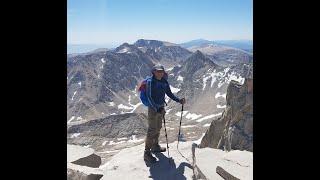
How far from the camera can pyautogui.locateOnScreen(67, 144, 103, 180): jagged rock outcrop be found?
38.5 feet

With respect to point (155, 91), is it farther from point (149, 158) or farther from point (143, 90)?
point (149, 158)

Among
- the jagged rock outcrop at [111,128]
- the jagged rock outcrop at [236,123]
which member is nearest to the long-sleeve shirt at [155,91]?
the jagged rock outcrop at [236,123]

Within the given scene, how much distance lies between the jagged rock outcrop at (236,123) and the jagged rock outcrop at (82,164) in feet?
21.9

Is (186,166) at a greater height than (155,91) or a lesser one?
lesser

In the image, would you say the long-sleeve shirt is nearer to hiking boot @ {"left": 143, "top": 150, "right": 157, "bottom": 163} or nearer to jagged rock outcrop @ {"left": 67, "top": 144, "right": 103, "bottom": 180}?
hiking boot @ {"left": 143, "top": 150, "right": 157, "bottom": 163}

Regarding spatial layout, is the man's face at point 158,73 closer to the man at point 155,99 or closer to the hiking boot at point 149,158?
the man at point 155,99

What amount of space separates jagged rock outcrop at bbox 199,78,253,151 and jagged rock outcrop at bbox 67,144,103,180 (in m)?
6.66

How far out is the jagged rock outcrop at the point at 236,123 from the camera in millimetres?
18328

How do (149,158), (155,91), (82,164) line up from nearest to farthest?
1. (155,91)
2. (149,158)
3. (82,164)

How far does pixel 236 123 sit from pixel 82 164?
28.7 ft

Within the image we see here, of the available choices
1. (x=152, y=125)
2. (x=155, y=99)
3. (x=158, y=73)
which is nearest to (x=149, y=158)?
(x=152, y=125)

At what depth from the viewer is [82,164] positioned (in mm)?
15195

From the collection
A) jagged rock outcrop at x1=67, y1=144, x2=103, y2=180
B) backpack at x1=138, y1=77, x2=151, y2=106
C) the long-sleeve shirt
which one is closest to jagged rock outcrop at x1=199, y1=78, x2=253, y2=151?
jagged rock outcrop at x1=67, y1=144, x2=103, y2=180
